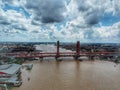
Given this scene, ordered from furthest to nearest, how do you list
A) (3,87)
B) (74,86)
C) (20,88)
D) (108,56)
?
(108,56) < (74,86) < (20,88) < (3,87)

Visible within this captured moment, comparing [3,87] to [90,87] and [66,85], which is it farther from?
[90,87]

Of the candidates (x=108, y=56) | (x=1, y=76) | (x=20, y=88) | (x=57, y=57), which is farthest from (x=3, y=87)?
(x=108, y=56)

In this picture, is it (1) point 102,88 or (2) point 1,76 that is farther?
(2) point 1,76

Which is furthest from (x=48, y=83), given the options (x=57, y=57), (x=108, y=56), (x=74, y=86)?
(x=108, y=56)

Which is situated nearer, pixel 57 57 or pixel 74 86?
pixel 74 86

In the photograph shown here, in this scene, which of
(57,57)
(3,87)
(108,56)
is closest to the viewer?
(3,87)

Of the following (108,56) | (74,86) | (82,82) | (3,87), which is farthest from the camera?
(108,56)

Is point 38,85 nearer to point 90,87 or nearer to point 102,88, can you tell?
point 90,87

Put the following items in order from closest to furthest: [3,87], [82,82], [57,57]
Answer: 1. [3,87]
2. [82,82]
3. [57,57]
